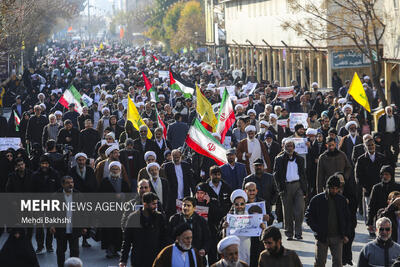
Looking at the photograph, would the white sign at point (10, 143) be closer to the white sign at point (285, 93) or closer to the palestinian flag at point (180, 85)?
the white sign at point (285, 93)

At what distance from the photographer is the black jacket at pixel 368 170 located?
14703 millimetres

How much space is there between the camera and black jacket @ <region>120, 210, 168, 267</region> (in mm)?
9977

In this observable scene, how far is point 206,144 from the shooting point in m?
15.1

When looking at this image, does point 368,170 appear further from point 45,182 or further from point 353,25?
point 353,25

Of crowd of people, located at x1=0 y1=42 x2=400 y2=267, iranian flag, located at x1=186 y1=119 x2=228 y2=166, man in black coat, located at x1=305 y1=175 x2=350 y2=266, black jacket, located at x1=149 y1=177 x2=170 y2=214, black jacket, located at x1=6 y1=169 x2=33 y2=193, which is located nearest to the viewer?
crowd of people, located at x1=0 y1=42 x2=400 y2=267

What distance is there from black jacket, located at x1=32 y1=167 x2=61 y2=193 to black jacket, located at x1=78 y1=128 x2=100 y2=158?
492cm

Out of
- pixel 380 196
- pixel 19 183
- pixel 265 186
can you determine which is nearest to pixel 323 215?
pixel 380 196

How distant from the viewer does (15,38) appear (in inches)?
1932

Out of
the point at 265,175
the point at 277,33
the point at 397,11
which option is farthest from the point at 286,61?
the point at 265,175

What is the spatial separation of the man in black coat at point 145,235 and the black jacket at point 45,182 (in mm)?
3621

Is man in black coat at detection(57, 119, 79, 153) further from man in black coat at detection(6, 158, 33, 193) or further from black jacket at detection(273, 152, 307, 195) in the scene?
black jacket at detection(273, 152, 307, 195)

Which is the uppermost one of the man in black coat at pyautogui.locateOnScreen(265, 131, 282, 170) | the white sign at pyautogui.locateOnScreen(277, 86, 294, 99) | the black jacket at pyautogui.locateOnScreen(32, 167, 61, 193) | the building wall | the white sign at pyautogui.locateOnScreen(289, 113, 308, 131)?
the building wall

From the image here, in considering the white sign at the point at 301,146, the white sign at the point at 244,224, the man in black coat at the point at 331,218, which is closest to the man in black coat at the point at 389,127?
the white sign at the point at 301,146

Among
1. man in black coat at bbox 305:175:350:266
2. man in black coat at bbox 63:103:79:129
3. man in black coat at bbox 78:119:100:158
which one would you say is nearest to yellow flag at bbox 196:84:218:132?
man in black coat at bbox 78:119:100:158
